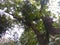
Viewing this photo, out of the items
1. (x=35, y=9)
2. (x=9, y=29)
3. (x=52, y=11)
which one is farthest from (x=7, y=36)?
(x=52, y=11)

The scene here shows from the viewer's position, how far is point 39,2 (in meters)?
9.44

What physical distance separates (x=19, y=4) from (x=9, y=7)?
1.80 feet

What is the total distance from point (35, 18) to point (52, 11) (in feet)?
3.41

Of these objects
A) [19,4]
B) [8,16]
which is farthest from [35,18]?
[8,16]

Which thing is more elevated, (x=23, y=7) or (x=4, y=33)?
(x=23, y=7)

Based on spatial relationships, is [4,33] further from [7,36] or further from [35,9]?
[35,9]

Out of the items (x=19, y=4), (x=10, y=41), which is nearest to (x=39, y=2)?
(x=19, y=4)

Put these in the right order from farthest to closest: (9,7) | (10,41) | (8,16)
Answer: (10,41) < (9,7) < (8,16)

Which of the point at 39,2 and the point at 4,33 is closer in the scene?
the point at 4,33

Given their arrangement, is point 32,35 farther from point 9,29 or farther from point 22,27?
point 9,29

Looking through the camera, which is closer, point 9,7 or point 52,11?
point 9,7

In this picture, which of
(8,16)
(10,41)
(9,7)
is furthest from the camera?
(10,41)

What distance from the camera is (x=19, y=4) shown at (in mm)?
9242

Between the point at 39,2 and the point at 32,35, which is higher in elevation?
the point at 39,2
